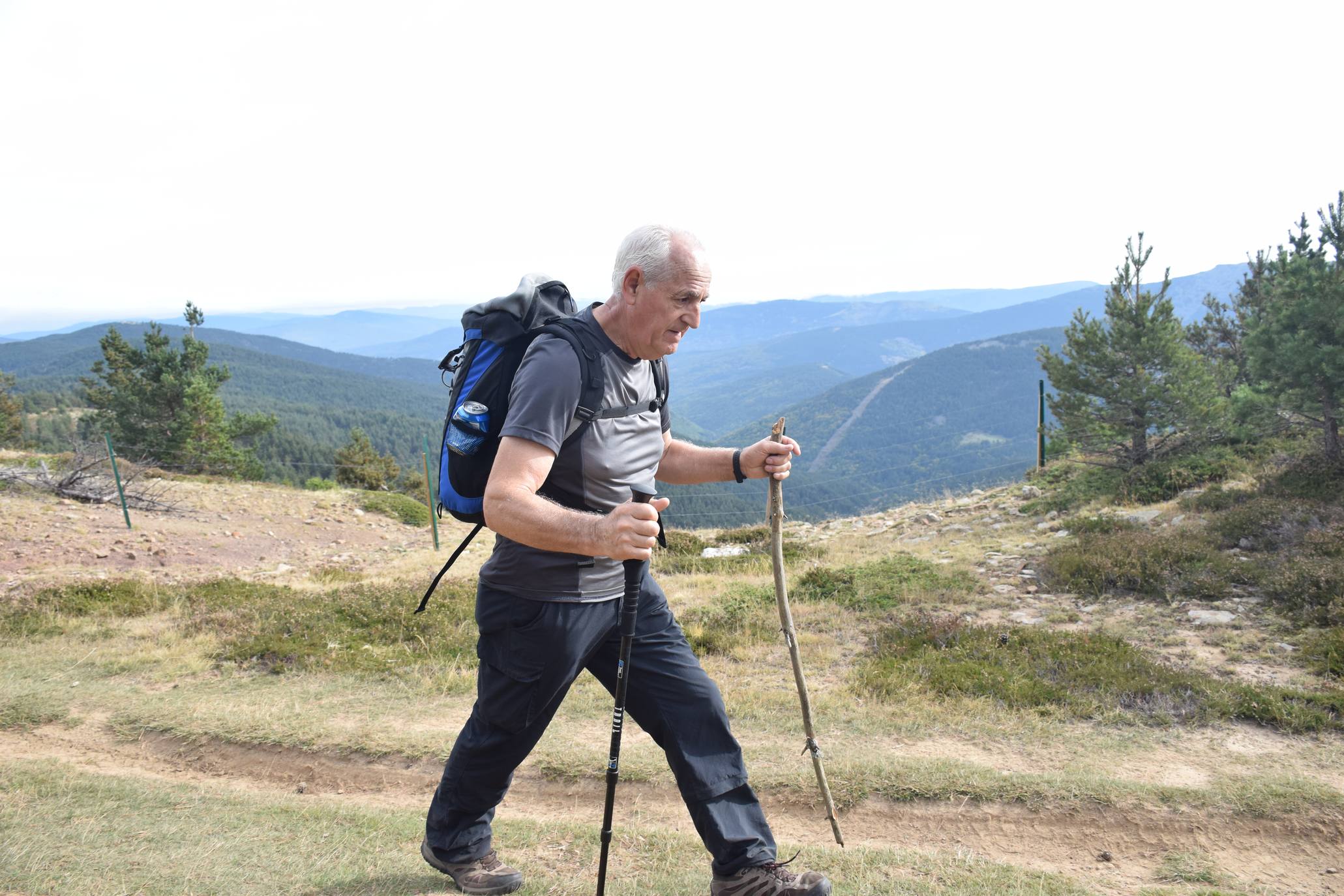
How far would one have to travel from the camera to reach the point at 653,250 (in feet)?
9.06

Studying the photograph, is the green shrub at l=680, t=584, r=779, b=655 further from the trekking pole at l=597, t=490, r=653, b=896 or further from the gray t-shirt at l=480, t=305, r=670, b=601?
the gray t-shirt at l=480, t=305, r=670, b=601

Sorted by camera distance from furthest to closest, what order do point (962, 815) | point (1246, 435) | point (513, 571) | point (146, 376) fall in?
1. point (146, 376)
2. point (1246, 435)
3. point (962, 815)
4. point (513, 571)

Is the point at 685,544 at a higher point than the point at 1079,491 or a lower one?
lower

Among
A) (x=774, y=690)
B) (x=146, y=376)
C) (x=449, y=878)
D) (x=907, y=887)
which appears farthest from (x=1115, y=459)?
(x=146, y=376)

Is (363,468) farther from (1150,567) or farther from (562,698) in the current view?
(562,698)

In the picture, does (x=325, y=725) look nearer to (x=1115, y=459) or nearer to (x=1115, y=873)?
(x=1115, y=873)

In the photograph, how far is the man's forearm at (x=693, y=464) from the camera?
352cm

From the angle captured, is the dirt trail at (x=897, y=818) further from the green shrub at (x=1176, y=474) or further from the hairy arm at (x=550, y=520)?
the green shrub at (x=1176, y=474)

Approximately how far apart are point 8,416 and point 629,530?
5023 cm

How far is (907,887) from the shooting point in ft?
11.3

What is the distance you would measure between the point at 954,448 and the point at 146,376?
18695cm

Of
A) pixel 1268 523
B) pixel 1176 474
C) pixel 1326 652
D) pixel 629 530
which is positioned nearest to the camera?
pixel 629 530

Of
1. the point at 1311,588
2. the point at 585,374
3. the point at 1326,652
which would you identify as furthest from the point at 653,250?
the point at 1311,588

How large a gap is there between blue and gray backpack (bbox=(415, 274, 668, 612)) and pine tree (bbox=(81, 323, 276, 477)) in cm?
3124
